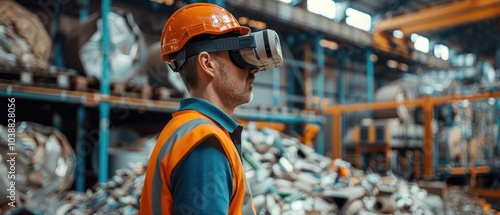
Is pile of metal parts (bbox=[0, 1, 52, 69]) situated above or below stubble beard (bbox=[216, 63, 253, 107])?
above

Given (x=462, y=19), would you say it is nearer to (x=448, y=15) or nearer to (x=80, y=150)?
(x=448, y=15)

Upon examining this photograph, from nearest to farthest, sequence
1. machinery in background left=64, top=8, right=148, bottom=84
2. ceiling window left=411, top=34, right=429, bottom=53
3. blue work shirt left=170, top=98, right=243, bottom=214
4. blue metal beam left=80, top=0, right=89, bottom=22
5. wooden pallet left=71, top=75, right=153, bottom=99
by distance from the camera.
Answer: blue work shirt left=170, top=98, right=243, bottom=214
wooden pallet left=71, top=75, right=153, bottom=99
machinery in background left=64, top=8, right=148, bottom=84
blue metal beam left=80, top=0, right=89, bottom=22
ceiling window left=411, top=34, right=429, bottom=53

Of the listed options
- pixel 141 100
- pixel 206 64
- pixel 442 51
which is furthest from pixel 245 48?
pixel 442 51

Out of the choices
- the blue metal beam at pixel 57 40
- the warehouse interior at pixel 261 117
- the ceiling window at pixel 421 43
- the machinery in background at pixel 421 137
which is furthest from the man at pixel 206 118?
the ceiling window at pixel 421 43

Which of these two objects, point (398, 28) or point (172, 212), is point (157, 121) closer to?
point (172, 212)

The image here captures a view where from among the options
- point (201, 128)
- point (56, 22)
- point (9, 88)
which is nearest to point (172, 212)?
point (201, 128)

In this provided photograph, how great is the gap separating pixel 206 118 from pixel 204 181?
27 cm

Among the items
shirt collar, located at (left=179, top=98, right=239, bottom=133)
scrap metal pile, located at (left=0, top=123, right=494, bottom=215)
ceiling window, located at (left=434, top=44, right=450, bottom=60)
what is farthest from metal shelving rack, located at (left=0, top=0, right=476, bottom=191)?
ceiling window, located at (left=434, top=44, right=450, bottom=60)

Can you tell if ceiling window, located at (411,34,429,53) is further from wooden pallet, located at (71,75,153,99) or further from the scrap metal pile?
wooden pallet, located at (71,75,153,99)

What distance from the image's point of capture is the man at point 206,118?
1017 millimetres

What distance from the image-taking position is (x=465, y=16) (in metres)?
9.47

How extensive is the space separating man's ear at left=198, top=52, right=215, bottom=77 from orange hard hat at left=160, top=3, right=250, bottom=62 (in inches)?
2.6

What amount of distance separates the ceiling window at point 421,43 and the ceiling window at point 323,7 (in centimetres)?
380

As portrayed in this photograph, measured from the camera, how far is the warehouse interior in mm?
4062
